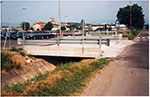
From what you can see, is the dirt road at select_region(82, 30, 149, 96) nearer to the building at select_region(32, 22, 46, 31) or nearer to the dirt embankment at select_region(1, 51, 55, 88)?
the dirt embankment at select_region(1, 51, 55, 88)

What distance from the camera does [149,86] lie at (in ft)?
20.5

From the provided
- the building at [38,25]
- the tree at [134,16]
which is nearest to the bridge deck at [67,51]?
the building at [38,25]

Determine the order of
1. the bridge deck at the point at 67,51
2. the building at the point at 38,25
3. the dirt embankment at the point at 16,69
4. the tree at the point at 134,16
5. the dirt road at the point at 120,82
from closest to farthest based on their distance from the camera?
1. the dirt road at the point at 120,82
2. the dirt embankment at the point at 16,69
3. the bridge deck at the point at 67,51
4. the building at the point at 38,25
5. the tree at the point at 134,16

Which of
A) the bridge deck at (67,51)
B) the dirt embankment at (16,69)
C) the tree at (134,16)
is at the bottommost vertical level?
the dirt embankment at (16,69)

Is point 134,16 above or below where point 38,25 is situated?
above

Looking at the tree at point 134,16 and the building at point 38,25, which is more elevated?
the tree at point 134,16

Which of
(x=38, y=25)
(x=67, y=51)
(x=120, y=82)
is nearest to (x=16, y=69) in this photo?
(x=67, y=51)

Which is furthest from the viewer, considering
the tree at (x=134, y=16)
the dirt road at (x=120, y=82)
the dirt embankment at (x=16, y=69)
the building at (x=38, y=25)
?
the tree at (x=134, y=16)

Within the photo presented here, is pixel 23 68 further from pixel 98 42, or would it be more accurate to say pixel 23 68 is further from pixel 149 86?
pixel 149 86

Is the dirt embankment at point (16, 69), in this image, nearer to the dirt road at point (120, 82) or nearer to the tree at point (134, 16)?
the dirt road at point (120, 82)

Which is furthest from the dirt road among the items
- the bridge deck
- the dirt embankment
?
the dirt embankment

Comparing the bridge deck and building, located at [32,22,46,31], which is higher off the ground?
building, located at [32,22,46,31]

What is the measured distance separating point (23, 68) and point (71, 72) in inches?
156

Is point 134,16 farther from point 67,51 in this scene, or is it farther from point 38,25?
point 67,51
